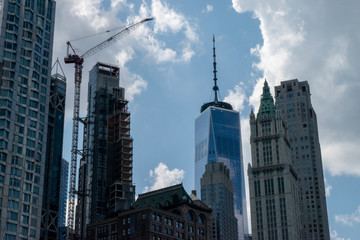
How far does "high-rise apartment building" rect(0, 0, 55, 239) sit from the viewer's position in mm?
151125

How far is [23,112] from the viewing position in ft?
529

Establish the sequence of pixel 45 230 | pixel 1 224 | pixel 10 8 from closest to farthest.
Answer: pixel 1 224 → pixel 10 8 → pixel 45 230

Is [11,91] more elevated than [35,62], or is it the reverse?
[35,62]

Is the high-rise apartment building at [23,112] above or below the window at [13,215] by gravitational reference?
above

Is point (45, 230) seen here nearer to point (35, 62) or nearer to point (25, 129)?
point (25, 129)

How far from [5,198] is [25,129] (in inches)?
792

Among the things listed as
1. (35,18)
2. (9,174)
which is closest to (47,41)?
(35,18)

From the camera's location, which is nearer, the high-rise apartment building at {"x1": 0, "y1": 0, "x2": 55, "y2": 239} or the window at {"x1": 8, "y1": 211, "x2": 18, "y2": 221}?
the window at {"x1": 8, "y1": 211, "x2": 18, "y2": 221}

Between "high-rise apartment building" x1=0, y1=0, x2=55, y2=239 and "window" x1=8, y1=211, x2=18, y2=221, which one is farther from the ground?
"high-rise apartment building" x1=0, y1=0, x2=55, y2=239

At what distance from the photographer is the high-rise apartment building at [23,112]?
5950 inches

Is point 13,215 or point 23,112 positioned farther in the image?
point 23,112

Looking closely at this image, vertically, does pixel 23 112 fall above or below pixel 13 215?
above

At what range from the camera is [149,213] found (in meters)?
186

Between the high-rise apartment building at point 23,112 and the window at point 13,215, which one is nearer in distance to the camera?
the window at point 13,215
